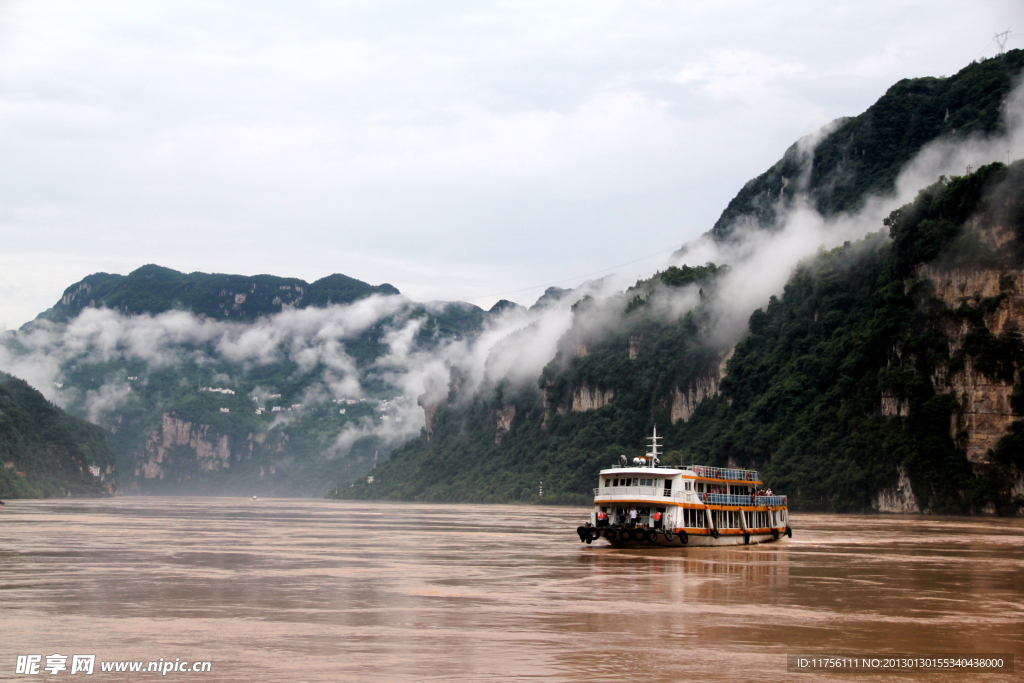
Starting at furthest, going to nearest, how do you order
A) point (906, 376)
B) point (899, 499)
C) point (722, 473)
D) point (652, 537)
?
point (906, 376)
point (899, 499)
point (722, 473)
point (652, 537)

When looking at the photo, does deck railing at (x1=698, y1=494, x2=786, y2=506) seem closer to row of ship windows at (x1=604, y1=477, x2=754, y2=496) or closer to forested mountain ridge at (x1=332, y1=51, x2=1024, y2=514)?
row of ship windows at (x1=604, y1=477, x2=754, y2=496)

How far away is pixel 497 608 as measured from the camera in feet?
122

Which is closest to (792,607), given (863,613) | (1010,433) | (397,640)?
(863,613)

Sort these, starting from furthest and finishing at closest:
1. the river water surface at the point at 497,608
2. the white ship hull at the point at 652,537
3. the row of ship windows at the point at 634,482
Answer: the row of ship windows at the point at 634,482 < the white ship hull at the point at 652,537 < the river water surface at the point at 497,608

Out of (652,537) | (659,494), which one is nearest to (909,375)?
(659,494)

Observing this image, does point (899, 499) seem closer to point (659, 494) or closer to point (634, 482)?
point (634, 482)

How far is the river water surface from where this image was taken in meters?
27.3

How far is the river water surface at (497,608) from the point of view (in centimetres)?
2733

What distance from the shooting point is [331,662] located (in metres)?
27.0

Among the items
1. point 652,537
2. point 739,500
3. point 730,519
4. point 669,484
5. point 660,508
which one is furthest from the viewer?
point 739,500

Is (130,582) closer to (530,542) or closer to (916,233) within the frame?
(530,542)

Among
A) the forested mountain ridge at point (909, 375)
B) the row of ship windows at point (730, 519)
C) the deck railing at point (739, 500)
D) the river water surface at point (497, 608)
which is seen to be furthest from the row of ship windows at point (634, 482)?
the forested mountain ridge at point (909, 375)

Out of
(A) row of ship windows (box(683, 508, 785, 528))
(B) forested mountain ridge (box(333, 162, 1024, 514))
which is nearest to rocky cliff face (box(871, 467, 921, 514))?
(B) forested mountain ridge (box(333, 162, 1024, 514))

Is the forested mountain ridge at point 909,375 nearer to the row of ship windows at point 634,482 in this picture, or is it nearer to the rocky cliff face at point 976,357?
the rocky cliff face at point 976,357
